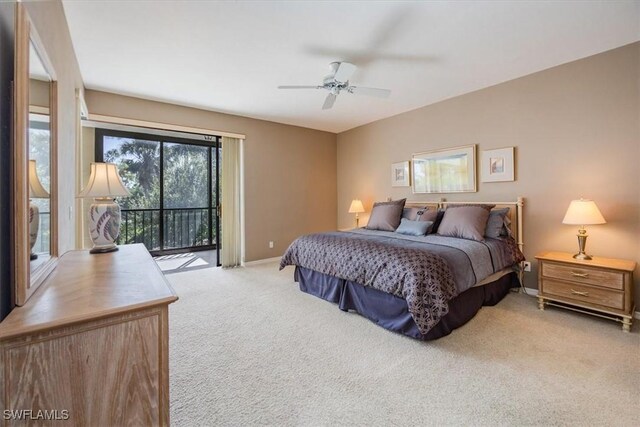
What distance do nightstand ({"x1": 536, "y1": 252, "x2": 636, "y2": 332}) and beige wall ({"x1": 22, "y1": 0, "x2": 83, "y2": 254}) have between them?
411cm

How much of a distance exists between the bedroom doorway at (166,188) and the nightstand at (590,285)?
4642mm

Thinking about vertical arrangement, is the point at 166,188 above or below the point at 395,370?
above

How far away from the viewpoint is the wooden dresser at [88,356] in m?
0.79

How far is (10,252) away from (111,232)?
1109 mm

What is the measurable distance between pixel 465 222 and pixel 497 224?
40cm

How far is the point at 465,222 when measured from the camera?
333cm

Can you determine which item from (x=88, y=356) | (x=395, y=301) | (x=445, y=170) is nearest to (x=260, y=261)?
(x=395, y=301)

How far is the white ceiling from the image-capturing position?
220 centimetres

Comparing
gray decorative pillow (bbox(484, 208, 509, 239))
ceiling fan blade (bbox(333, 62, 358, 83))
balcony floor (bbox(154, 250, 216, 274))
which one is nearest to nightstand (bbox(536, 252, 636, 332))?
gray decorative pillow (bbox(484, 208, 509, 239))

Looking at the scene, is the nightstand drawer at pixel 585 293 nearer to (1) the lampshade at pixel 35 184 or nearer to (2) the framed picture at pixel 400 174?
Result: (2) the framed picture at pixel 400 174

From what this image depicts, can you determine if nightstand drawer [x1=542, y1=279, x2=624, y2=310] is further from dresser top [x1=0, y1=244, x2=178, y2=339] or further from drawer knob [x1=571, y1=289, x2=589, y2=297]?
dresser top [x1=0, y1=244, x2=178, y2=339]

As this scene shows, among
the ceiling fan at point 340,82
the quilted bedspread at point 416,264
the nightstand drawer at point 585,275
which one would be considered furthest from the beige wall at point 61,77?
the nightstand drawer at point 585,275

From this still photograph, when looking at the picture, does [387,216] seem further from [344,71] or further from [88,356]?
[88,356]

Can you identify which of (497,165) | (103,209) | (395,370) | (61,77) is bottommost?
(395,370)
